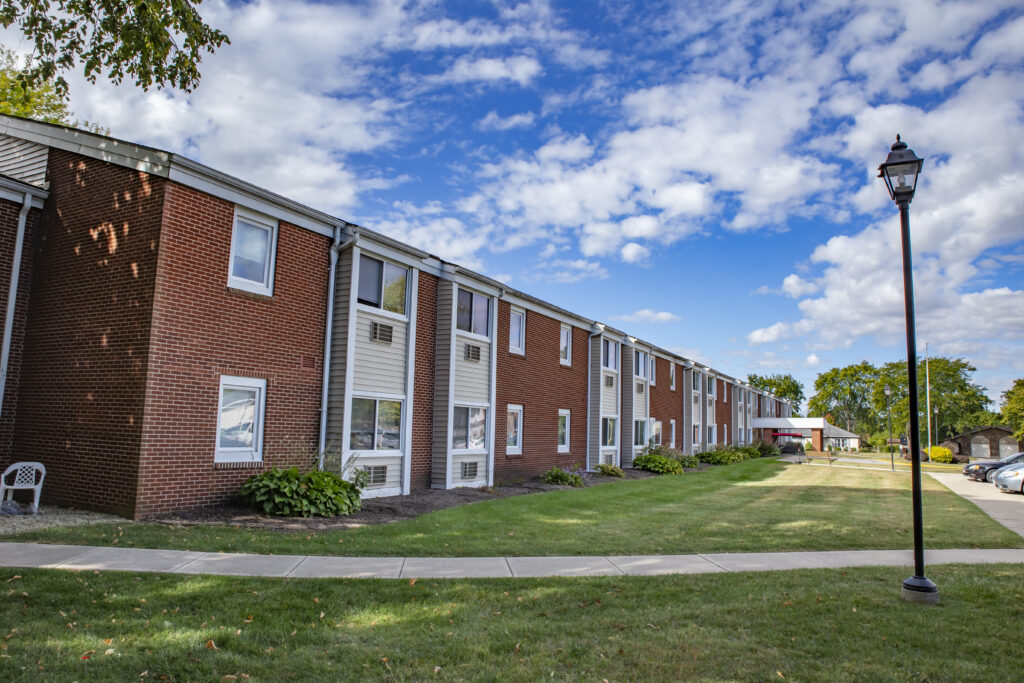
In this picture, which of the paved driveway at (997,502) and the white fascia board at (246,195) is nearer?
the white fascia board at (246,195)

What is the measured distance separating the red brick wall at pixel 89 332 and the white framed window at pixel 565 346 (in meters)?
15.2

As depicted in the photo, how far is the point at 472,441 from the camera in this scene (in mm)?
17922

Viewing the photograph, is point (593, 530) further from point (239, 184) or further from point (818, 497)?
point (818, 497)

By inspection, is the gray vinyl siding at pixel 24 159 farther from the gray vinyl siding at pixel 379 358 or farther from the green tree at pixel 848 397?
the green tree at pixel 848 397

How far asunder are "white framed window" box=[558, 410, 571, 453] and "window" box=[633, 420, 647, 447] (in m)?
6.66

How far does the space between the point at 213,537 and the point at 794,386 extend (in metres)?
136

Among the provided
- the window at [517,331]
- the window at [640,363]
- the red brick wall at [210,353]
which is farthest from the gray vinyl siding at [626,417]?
the red brick wall at [210,353]

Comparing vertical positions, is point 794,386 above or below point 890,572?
above

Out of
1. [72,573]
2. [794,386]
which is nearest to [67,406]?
[72,573]

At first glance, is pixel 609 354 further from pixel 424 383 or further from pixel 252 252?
pixel 252 252

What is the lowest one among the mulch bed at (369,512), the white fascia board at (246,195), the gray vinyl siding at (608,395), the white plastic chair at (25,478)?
the mulch bed at (369,512)

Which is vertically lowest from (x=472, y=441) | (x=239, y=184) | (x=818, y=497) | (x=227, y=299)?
(x=818, y=497)

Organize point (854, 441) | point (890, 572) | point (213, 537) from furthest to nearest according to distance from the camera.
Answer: point (854, 441), point (213, 537), point (890, 572)

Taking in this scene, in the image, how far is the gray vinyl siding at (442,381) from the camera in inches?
651
